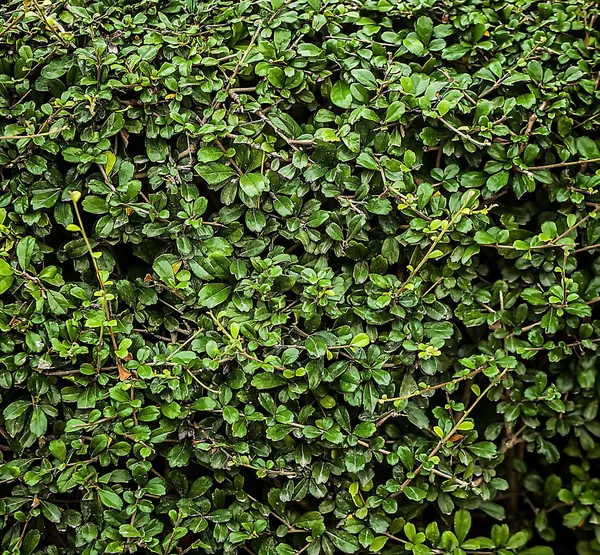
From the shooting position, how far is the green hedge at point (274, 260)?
1582mm

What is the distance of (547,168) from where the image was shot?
1.83 metres

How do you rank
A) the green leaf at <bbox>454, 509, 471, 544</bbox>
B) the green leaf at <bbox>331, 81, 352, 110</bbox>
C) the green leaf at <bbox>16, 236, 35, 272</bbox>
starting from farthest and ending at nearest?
the green leaf at <bbox>454, 509, 471, 544</bbox>, the green leaf at <bbox>331, 81, 352, 110</bbox>, the green leaf at <bbox>16, 236, 35, 272</bbox>

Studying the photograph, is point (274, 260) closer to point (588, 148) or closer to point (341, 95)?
point (341, 95)

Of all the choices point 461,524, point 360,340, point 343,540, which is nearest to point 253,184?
point 360,340

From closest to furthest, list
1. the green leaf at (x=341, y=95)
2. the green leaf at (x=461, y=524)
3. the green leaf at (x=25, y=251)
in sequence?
the green leaf at (x=25, y=251), the green leaf at (x=341, y=95), the green leaf at (x=461, y=524)

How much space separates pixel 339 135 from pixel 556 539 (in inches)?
65.8

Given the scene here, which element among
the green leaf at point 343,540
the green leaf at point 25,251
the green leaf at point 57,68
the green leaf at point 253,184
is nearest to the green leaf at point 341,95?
the green leaf at point 253,184

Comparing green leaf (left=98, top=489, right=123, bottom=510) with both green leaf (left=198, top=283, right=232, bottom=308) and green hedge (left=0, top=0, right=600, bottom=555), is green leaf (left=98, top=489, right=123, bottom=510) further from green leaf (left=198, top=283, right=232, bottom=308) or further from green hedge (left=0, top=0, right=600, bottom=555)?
green leaf (left=198, top=283, right=232, bottom=308)

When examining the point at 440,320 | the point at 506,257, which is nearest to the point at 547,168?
the point at 506,257

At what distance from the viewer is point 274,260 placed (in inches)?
→ 63.7

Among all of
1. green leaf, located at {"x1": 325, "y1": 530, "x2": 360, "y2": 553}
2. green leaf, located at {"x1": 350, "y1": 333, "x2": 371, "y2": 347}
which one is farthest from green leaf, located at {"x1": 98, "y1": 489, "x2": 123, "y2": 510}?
green leaf, located at {"x1": 350, "y1": 333, "x2": 371, "y2": 347}

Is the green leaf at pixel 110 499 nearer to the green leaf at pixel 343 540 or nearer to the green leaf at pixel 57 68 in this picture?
the green leaf at pixel 343 540

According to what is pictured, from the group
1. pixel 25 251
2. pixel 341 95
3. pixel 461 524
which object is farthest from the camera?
pixel 461 524

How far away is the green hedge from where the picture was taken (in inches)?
62.3
